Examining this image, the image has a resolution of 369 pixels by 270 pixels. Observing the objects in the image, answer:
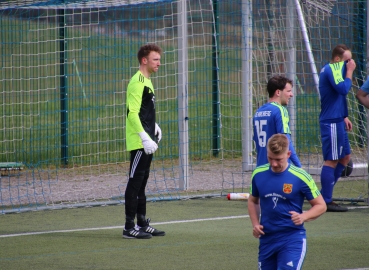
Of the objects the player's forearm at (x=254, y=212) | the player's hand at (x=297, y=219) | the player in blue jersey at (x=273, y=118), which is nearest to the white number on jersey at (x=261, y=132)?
the player in blue jersey at (x=273, y=118)

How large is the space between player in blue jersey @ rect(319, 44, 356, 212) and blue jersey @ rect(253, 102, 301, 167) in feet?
8.16

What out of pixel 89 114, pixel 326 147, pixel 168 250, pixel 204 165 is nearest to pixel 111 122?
pixel 89 114

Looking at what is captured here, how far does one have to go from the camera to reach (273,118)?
22.9 feet


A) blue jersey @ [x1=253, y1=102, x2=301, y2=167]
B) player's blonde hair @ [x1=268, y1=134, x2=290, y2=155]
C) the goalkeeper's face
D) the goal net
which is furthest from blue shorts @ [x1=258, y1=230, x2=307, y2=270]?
the goal net

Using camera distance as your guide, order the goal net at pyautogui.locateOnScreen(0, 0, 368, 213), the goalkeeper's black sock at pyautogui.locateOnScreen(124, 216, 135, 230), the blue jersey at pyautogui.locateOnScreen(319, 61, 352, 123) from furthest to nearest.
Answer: the goal net at pyautogui.locateOnScreen(0, 0, 368, 213) → the blue jersey at pyautogui.locateOnScreen(319, 61, 352, 123) → the goalkeeper's black sock at pyautogui.locateOnScreen(124, 216, 135, 230)

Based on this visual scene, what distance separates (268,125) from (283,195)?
6.30 ft

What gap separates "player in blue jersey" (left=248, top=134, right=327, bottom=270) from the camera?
16.8 ft

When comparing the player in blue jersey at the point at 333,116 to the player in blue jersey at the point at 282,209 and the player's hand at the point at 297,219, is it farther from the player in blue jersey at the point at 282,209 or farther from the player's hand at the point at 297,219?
the player's hand at the point at 297,219

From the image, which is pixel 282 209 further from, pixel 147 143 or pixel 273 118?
pixel 147 143

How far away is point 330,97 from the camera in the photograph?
31.2 feet

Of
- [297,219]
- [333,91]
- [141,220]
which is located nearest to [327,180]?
[333,91]

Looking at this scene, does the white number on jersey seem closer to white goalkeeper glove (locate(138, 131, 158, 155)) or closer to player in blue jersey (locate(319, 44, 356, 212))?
white goalkeeper glove (locate(138, 131, 158, 155))

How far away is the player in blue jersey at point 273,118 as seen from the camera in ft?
22.9

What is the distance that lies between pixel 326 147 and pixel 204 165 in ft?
15.7
